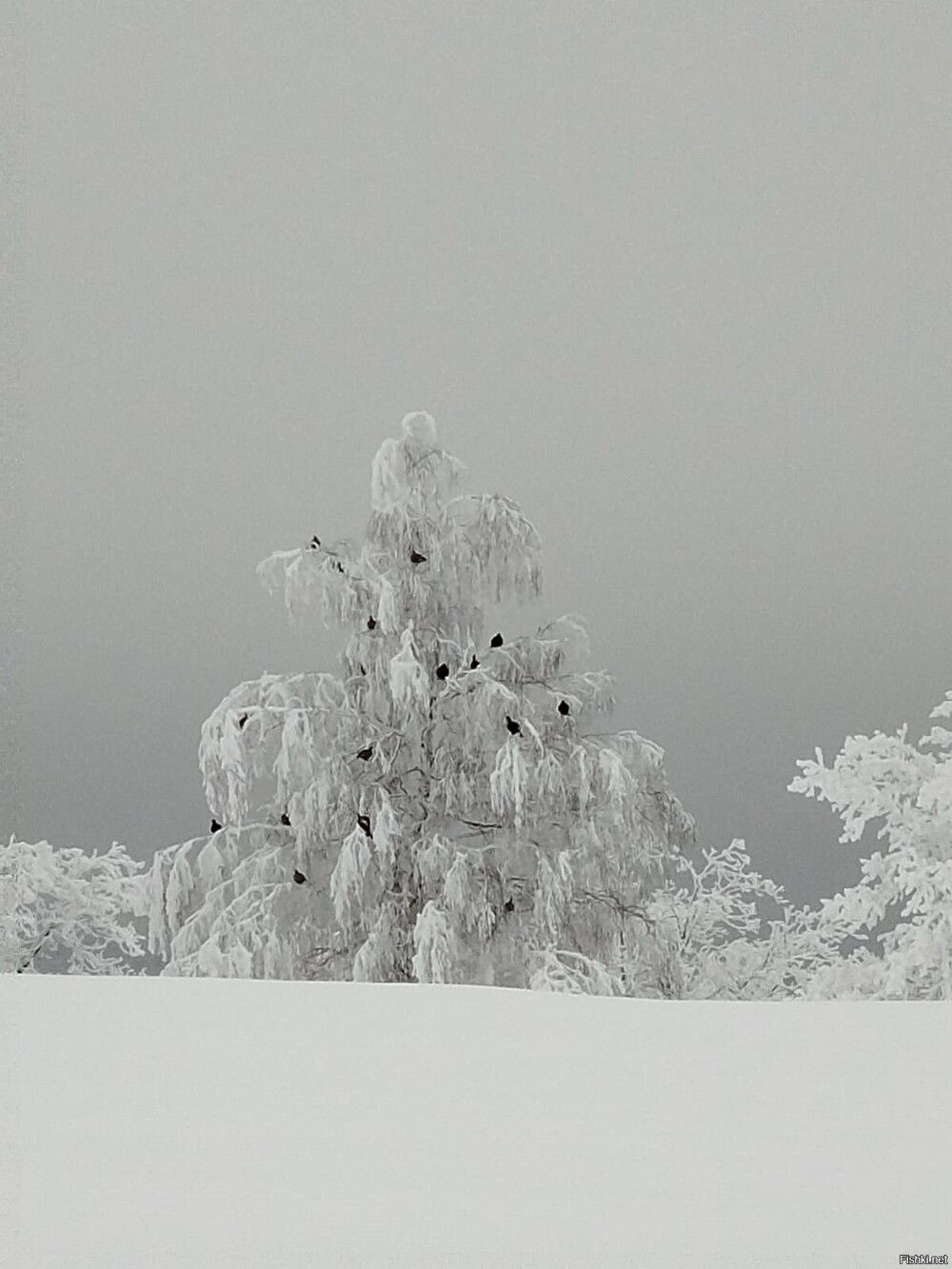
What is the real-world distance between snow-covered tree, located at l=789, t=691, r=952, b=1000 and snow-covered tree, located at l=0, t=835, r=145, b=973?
5.46 feet

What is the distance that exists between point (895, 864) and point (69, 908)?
6.61ft

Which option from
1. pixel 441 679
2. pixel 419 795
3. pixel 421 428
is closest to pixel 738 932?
pixel 419 795

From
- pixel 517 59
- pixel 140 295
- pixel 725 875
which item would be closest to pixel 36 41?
pixel 140 295

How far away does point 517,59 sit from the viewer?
386 cm

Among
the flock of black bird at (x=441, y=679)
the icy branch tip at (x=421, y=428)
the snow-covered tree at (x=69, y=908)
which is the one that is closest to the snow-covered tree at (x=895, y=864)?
the flock of black bird at (x=441, y=679)

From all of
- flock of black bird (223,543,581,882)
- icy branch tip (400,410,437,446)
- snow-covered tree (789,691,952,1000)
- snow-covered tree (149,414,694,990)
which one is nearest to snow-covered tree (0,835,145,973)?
snow-covered tree (149,414,694,990)

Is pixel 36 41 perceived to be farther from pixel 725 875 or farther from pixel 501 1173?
pixel 501 1173

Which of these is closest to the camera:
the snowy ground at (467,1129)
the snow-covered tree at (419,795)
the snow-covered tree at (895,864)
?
the snowy ground at (467,1129)

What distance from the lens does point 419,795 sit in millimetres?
3711

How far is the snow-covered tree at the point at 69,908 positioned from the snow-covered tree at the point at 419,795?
0.10 m

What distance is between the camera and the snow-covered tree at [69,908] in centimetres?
378

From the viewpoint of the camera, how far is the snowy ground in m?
2.13

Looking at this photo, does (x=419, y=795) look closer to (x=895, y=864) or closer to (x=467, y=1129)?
(x=895, y=864)

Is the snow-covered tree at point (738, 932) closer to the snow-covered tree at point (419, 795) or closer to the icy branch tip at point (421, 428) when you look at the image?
the snow-covered tree at point (419, 795)
